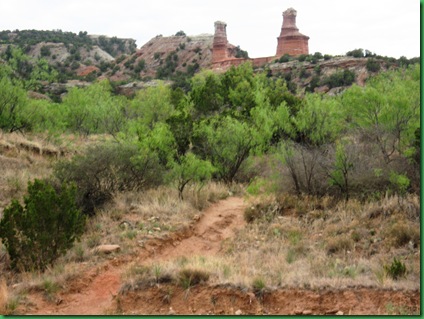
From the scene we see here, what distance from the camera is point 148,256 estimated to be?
1043cm

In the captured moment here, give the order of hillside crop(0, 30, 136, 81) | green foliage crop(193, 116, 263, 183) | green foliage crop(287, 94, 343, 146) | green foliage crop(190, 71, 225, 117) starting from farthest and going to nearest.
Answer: hillside crop(0, 30, 136, 81) → green foliage crop(190, 71, 225, 117) → green foliage crop(193, 116, 263, 183) → green foliage crop(287, 94, 343, 146)

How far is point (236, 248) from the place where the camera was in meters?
10.7

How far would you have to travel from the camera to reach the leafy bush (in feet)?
45.1

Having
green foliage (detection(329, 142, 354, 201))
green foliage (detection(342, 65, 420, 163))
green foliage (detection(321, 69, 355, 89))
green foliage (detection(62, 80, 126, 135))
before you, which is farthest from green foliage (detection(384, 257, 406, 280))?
green foliage (detection(321, 69, 355, 89))

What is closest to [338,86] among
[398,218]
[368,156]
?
[368,156]

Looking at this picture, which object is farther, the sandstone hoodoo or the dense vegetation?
the sandstone hoodoo

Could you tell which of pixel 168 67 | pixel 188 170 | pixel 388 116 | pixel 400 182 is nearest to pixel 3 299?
pixel 188 170

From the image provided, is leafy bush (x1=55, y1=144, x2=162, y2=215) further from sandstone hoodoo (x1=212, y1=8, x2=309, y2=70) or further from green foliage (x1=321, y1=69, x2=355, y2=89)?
sandstone hoodoo (x1=212, y1=8, x2=309, y2=70)

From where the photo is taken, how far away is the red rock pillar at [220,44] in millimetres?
72312

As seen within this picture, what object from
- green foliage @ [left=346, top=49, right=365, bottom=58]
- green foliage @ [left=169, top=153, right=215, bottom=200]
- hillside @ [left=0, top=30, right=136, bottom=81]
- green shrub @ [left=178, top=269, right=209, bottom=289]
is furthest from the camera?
hillside @ [left=0, top=30, right=136, bottom=81]

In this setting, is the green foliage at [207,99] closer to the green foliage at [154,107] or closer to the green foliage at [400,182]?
the green foliage at [154,107]

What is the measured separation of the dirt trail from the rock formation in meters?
58.3

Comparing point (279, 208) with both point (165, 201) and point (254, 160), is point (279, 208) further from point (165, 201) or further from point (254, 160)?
point (254, 160)

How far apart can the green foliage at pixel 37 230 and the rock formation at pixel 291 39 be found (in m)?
62.5
